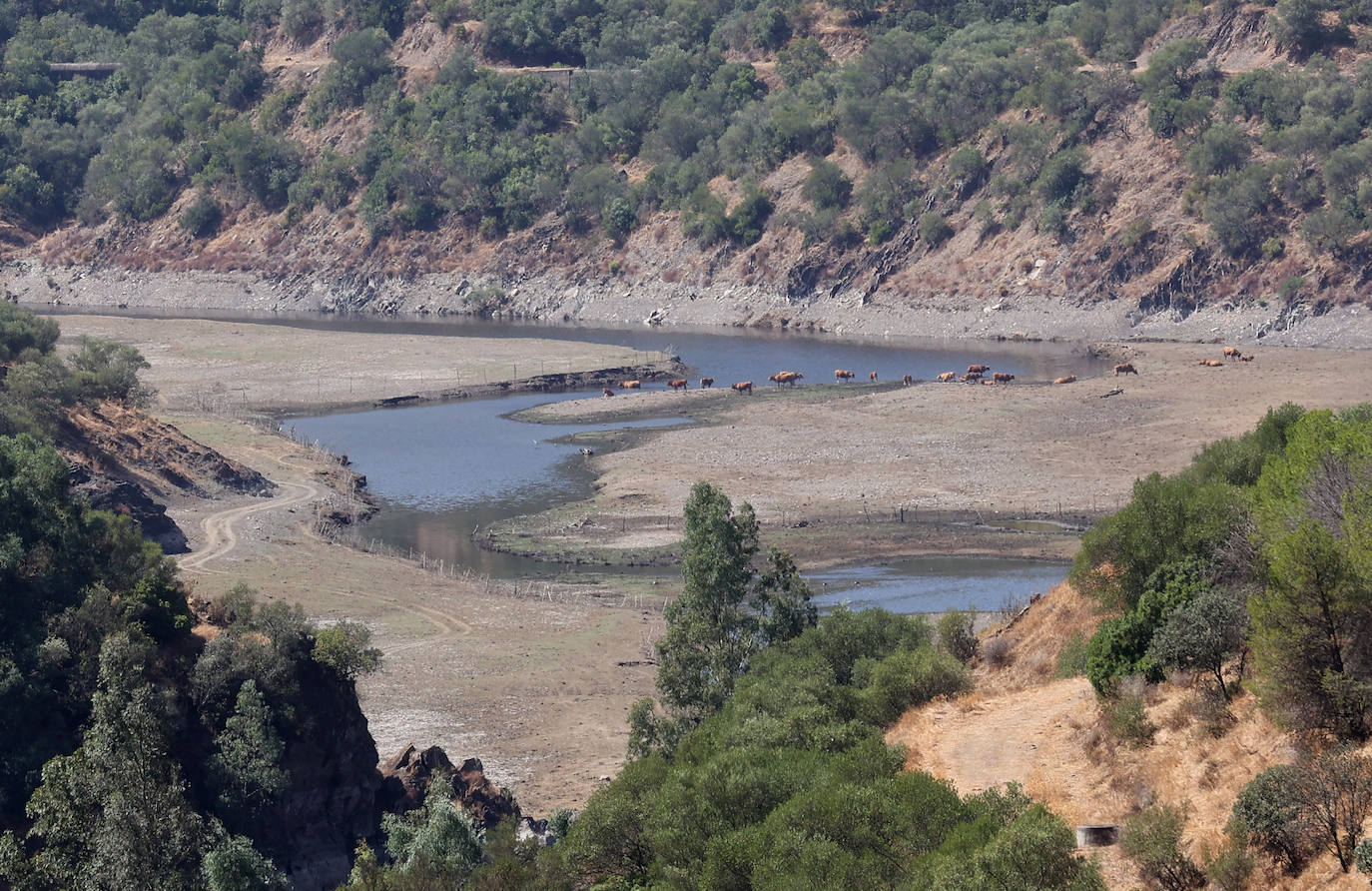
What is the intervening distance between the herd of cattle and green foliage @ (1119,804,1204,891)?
86.9 m

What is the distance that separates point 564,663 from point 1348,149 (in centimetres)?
9778

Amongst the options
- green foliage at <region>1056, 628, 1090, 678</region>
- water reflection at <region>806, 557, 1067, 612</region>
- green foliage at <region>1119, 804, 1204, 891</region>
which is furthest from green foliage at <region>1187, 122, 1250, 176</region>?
green foliage at <region>1119, 804, 1204, 891</region>

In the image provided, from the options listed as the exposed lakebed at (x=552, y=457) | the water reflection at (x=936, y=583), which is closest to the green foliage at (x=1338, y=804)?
the water reflection at (x=936, y=583)

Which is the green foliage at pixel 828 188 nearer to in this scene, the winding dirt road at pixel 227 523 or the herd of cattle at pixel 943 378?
the herd of cattle at pixel 943 378

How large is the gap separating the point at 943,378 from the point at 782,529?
1635 inches

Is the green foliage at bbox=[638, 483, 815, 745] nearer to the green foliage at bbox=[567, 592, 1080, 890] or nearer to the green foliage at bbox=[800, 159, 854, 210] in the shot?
the green foliage at bbox=[567, 592, 1080, 890]

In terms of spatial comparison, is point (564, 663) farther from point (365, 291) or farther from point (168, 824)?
point (365, 291)

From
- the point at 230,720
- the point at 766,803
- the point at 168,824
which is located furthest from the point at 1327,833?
the point at 230,720

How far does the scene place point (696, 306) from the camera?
531 feet

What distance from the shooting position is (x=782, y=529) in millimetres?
77250

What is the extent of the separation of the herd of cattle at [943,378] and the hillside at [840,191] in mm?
15650

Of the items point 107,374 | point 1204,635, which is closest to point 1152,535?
point 1204,635

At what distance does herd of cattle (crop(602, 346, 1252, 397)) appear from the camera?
374ft

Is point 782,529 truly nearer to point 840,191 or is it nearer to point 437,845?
point 437,845
